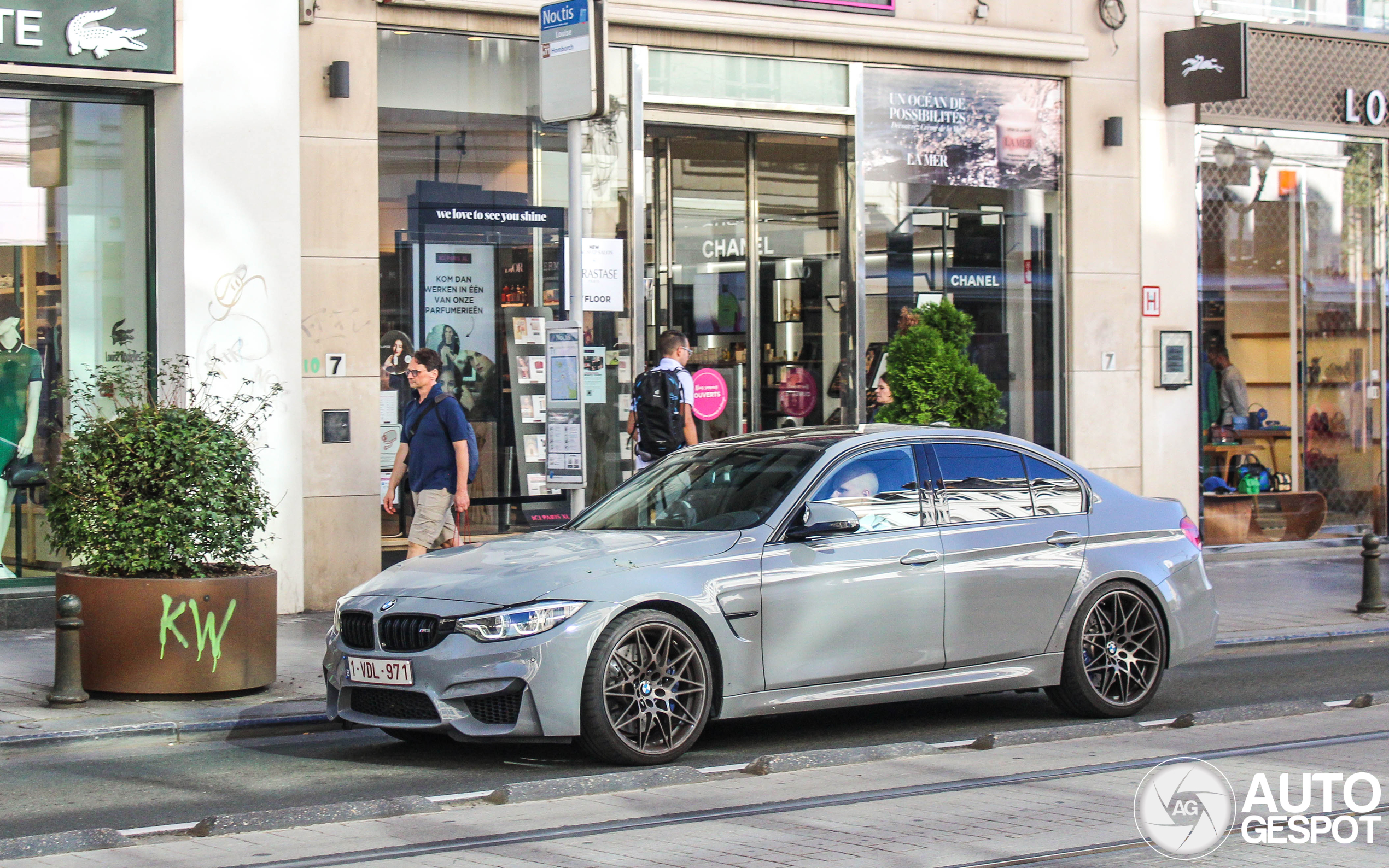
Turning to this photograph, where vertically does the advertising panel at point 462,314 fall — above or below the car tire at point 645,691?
above

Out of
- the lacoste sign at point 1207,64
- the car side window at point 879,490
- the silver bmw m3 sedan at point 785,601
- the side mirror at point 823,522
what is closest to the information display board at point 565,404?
the silver bmw m3 sedan at point 785,601

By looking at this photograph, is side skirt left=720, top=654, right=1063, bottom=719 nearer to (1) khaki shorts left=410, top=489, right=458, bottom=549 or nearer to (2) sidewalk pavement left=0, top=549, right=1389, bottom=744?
(2) sidewalk pavement left=0, top=549, right=1389, bottom=744

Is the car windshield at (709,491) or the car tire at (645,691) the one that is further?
the car windshield at (709,491)

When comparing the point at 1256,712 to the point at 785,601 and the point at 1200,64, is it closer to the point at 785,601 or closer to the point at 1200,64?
the point at 785,601

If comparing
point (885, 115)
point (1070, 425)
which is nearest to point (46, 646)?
point (885, 115)

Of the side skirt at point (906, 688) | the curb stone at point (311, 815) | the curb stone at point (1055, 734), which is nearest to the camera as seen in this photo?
the curb stone at point (311, 815)

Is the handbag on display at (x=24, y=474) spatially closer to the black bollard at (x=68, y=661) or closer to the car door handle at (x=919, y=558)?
the black bollard at (x=68, y=661)

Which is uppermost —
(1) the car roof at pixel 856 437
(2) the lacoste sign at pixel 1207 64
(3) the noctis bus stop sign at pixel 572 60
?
(2) the lacoste sign at pixel 1207 64

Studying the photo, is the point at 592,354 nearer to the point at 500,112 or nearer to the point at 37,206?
the point at 500,112

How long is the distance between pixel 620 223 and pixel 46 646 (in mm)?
6178

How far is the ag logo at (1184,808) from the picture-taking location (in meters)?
6.01

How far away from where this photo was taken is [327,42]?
13578 millimetres

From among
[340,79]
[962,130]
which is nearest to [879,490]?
[340,79]

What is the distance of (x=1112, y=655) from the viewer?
29.2 ft
